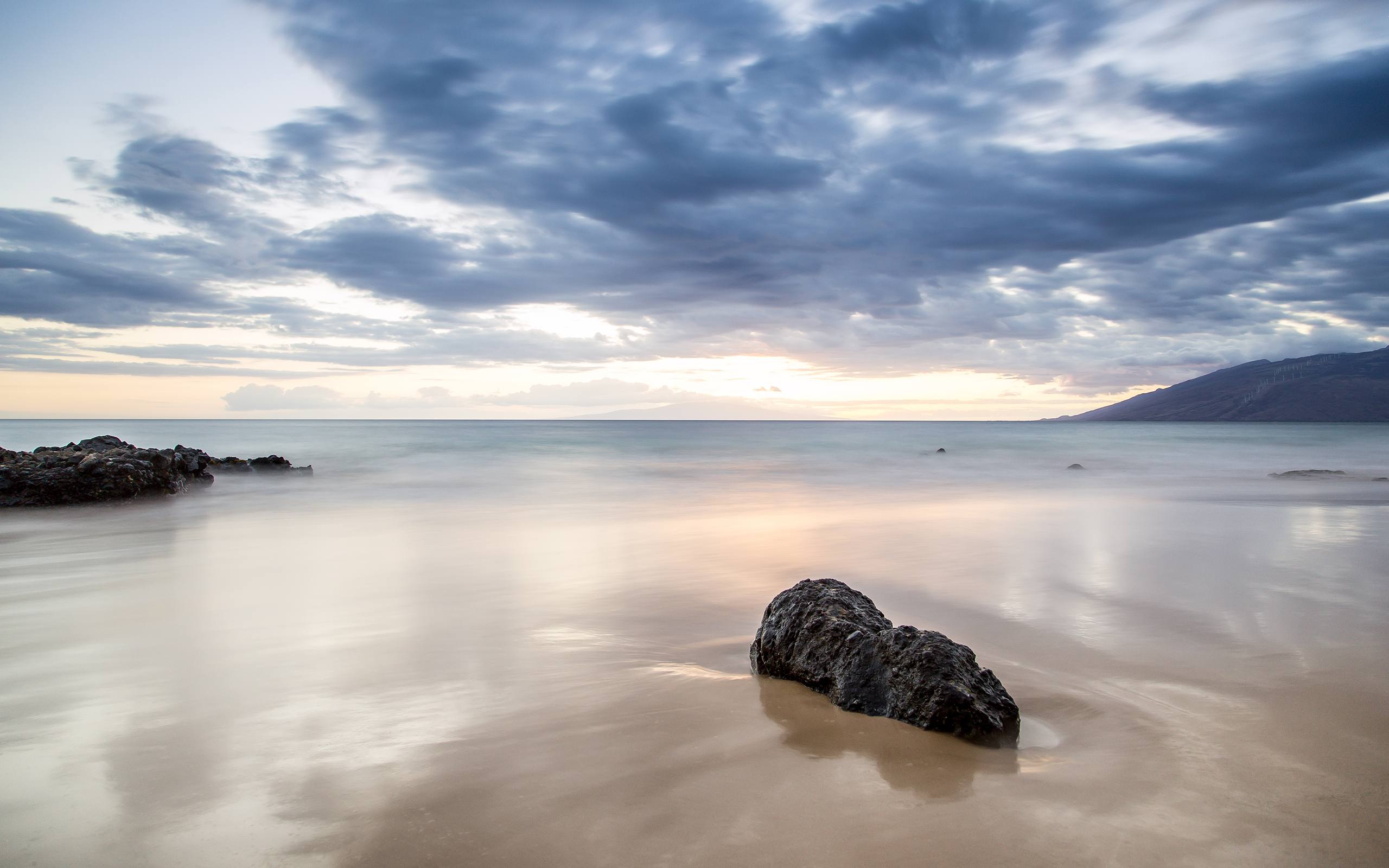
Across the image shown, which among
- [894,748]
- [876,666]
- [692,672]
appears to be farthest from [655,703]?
[894,748]

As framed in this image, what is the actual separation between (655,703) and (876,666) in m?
1.17

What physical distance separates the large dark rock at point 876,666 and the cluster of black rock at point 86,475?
14.5m

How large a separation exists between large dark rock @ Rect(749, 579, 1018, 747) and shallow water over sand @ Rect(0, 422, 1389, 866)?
114mm

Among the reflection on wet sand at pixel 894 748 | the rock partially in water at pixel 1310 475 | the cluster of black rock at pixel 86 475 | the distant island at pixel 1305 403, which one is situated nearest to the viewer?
the reflection on wet sand at pixel 894 748

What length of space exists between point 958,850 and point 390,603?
544 centimetres

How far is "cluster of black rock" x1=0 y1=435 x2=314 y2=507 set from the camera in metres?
12.8

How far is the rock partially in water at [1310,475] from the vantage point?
2023 centimetres

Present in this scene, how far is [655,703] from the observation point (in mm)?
3852

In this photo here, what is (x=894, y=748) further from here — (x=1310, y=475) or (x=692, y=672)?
(x=1310, y=475)

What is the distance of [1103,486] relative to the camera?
19438 mm

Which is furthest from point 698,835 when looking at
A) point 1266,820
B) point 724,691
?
point 1266,820

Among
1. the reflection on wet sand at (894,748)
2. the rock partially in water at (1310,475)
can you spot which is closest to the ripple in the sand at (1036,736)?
the reflection on wet sand at (894,748)

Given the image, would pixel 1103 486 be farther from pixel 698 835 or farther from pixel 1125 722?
pixel 698 835

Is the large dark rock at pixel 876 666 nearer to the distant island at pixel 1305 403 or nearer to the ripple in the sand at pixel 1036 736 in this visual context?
→ the ripple in the sand at pixel 1036 736
